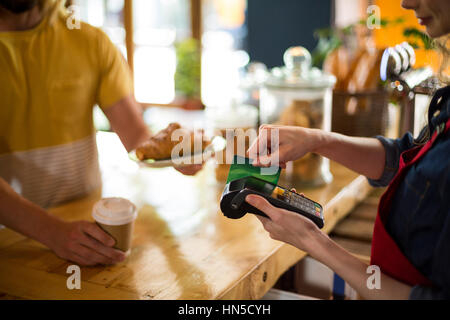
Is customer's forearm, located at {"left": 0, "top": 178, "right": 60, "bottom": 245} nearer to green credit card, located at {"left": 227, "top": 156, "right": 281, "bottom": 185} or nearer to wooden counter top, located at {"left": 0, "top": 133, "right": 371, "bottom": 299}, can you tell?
wooden counter top, located at {"left": 0, "top": 133, "right": 371, "bottom": 299}

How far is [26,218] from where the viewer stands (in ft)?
4.12

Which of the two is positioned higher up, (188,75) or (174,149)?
(174,149)

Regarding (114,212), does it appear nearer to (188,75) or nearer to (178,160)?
(178,160)

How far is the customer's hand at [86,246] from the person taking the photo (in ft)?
3.89

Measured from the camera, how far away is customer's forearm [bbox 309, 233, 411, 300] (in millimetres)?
875

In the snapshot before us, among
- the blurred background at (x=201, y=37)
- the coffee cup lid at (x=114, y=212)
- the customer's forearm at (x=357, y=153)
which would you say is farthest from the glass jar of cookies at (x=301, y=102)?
the blurred background at (x=201, y=37)

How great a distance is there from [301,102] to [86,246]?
0.93m

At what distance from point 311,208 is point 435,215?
0.23 m

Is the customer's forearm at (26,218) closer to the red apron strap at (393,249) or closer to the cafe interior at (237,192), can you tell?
the cafe interior at (237,192)

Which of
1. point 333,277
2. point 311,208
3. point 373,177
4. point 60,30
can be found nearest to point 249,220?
point 333,277

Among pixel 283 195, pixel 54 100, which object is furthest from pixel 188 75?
pixel 283 195
